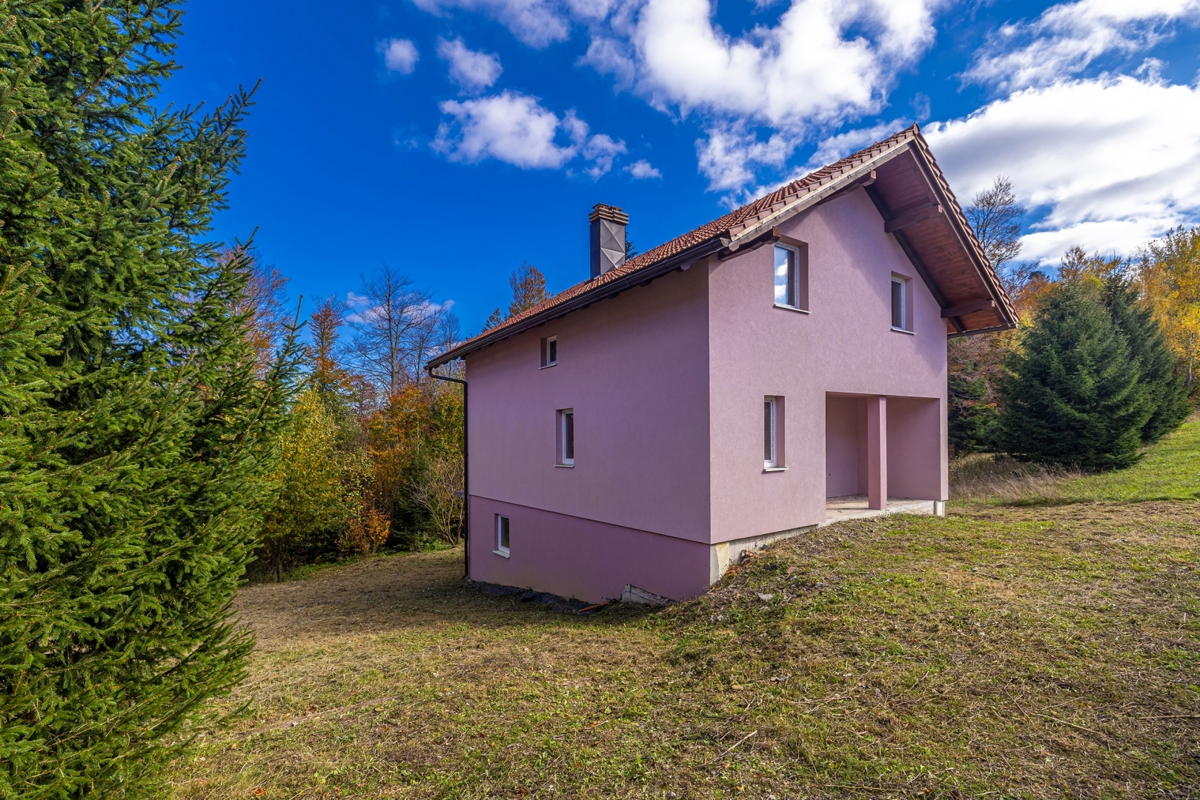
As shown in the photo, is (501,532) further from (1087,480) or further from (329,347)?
(1087,480)

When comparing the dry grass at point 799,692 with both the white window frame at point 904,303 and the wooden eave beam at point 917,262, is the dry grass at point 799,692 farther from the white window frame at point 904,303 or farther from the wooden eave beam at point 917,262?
the wooden eave beam at point 917,262

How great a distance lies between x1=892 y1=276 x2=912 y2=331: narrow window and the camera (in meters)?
12.1

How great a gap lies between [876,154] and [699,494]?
275 inches

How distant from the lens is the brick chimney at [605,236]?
1534cm

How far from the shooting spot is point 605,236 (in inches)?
606

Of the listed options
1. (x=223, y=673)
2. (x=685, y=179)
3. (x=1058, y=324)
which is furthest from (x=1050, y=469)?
(x=223, y=673)

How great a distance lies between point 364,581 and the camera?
1784 centimetres

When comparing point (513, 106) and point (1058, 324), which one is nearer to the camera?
point (513, 106)

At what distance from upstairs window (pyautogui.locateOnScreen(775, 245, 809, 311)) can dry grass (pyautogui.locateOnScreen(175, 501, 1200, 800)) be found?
438 cm

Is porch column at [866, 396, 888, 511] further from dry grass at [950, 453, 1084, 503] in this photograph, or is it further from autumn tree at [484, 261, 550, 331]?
autumn tree at [484, 261, 550, 331]

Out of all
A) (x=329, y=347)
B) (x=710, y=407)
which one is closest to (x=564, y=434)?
(x=710, y=407)

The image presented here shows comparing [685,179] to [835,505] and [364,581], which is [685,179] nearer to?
[835,505]

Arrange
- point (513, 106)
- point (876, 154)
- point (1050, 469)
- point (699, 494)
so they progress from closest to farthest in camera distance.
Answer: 1. point (699, 494)
2. point (876, 154)
3. point (513, 106)
4. point (1050, 469)

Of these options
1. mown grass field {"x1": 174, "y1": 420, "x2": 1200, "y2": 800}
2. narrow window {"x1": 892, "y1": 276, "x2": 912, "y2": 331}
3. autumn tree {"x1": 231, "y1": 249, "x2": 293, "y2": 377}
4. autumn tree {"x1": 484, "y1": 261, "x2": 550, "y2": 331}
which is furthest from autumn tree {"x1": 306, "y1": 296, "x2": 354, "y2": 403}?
narrow window {"x1": 892, "y1": 276, "x2": 912, "y2": 331}
